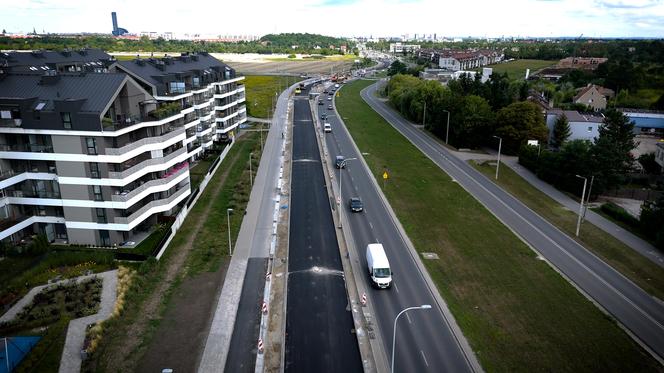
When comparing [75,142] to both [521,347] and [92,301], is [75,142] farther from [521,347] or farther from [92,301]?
[521,347]

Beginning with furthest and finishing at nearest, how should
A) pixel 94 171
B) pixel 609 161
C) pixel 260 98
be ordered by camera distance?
pixel 260 98 < pixel 609 161 < pixel 94 171

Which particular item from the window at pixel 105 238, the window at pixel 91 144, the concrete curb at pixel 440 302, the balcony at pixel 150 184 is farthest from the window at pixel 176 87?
the concrete curb at pixel 440 302

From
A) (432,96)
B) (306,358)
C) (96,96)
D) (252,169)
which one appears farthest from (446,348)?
(432,96)

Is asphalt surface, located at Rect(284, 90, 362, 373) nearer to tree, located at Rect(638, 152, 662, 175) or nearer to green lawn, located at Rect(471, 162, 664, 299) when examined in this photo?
green lawn, located at Rect(471, 162, 664, 299)

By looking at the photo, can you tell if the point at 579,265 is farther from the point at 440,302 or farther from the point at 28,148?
the point at 28,148

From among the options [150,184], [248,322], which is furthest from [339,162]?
[248,322]

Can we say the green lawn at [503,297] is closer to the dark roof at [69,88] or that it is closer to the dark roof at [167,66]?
the dark roof at [69,88]
